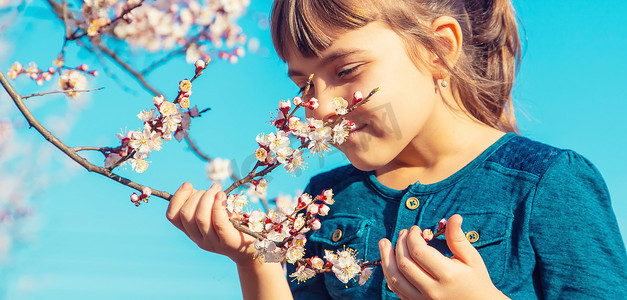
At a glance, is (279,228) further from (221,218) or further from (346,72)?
(346,72)

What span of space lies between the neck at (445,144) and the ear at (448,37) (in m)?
0.15

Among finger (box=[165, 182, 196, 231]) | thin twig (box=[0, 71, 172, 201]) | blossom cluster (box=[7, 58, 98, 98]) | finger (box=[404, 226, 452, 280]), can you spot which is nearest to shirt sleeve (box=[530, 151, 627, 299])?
finger (box=[404, 226, 452, 280])

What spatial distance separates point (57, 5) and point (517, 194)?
2.21 m

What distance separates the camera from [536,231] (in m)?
1.40

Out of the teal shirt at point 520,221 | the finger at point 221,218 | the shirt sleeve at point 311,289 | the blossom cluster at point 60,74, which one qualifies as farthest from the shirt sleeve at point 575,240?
the blossom cluster at point 60,74

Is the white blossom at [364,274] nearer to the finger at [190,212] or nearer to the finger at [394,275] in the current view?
the finger at [394,275]

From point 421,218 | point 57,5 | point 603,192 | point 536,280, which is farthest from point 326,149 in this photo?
point 57,5

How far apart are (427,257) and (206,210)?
56cm

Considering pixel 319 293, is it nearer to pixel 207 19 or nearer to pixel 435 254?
pixel 435 254

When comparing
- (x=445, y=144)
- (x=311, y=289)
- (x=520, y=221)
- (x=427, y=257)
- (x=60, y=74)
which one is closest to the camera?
(x=427, y=257)

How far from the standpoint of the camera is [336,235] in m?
1.75

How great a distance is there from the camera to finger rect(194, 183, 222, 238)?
131 centimetres

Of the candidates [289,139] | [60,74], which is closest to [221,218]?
[289,139]

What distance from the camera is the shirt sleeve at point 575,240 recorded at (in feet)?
4.35
